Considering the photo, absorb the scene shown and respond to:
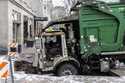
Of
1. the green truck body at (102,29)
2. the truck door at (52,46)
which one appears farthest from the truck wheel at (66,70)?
the green truck body at (102,29)

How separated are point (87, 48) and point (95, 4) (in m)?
2.08

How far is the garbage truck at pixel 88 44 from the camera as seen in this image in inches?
605

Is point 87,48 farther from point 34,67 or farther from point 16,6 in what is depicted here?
point 16,6

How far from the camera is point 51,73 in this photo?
643 inches

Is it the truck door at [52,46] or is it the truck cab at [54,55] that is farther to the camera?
the truck door at [52,46]

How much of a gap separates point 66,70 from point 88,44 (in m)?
1.55

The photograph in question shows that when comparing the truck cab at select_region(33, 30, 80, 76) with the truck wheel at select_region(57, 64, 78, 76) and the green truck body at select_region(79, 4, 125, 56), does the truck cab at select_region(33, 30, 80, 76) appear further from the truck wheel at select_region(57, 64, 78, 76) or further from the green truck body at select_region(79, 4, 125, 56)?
the green truck body at select_region(79, 4, 125, 56)

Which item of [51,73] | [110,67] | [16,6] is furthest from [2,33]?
[110,67]

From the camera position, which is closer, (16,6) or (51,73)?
(51,73)

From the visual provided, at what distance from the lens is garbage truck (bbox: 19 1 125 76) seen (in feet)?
50.4

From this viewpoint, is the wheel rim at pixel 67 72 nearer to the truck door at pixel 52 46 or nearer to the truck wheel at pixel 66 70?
the truck wheel at pixel 66 70

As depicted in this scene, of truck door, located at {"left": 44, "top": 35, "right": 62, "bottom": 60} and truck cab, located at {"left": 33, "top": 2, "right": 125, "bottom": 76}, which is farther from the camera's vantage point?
truck door, located at {"left": 44, "top": 35, "right": 62, "bottom": 60}

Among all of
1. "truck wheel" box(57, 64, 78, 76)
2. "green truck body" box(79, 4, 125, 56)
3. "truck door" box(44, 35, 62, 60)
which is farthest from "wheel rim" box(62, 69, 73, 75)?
"green truck body" box(79, 4, 125, 56)

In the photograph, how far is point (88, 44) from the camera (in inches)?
607
